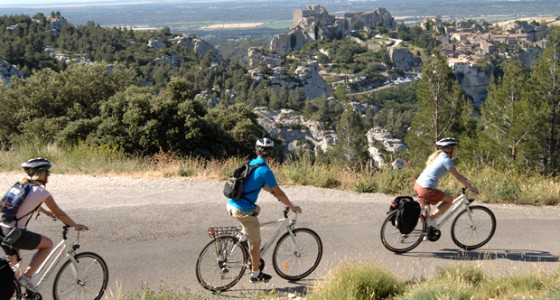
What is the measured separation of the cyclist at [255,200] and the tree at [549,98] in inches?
1562

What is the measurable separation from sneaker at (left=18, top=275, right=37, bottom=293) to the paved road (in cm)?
74

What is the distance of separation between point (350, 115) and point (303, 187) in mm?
55708

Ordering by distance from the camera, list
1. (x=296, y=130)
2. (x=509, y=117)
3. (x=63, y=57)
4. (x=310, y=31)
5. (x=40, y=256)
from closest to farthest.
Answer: (x=40, y=256), (x=509, y=117), (x=63, y=57), (x=296, y=130), (x=310, y=31)

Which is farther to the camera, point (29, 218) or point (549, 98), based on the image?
point (549, 98)

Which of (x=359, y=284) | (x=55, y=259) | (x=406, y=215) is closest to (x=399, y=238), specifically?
(x=406, y=215)

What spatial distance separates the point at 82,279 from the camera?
5996 millimetres

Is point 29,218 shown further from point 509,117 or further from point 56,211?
point 509,117

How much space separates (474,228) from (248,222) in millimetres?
3258

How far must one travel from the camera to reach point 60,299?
19.5 feet

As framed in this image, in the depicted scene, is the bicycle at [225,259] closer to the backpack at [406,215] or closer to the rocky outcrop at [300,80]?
the backpack at [406,215]

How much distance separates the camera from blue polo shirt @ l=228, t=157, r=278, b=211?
20.2ft

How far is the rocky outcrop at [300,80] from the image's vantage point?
402ft

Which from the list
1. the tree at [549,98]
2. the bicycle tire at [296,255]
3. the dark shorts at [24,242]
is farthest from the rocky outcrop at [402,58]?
the dark shorts at [24,242]

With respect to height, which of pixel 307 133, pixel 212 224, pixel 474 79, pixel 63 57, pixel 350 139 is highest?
pixel 212 224
